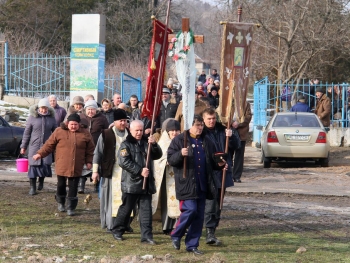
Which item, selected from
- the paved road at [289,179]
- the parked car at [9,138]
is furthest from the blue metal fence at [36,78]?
the paved road at [289,179]

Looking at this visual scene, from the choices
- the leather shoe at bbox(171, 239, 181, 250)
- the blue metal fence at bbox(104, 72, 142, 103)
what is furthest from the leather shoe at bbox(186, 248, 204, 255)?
the blue metal fence at bbox(104, 72, 142, 103)

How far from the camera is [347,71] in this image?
117 feet

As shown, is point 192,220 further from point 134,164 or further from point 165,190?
point 165,190

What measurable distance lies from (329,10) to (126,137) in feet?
72.0

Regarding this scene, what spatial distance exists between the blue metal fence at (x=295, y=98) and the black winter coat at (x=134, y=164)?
16034 mm

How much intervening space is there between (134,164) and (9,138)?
1172cm

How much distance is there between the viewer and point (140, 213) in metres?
9.80

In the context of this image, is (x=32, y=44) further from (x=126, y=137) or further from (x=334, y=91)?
(x=126, y=137)

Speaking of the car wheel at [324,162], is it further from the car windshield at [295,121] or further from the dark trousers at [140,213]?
the dark trousers at [140,213]

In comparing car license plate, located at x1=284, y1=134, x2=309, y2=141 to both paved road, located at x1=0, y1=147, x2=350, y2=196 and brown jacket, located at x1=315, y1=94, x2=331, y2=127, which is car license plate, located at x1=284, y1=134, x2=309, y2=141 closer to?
paved road, located at x1=0, y1=147, x2=350, y2=196

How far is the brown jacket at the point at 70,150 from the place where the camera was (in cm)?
1182

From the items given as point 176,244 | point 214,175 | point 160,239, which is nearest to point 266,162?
point 160,239

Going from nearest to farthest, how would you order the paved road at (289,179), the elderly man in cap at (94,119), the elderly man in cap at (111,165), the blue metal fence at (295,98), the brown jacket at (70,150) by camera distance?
the elderly man in cap at (111,165) < the brown jacket at (70,150) < the elderly man in cap at (94,119) < the paved road at (289,179) < the blue metal fence at (295,98)

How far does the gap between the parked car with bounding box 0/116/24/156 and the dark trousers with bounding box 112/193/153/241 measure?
443 inches
